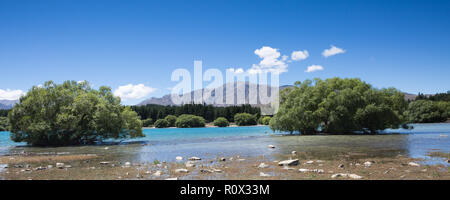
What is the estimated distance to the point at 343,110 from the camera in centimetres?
6028

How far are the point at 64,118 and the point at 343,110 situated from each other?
1992 inches

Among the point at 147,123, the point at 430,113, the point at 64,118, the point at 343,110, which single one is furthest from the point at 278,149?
the point at 147,123

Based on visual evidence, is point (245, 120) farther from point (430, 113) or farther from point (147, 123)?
point (430, 113)

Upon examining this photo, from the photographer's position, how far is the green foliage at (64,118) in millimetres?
43781

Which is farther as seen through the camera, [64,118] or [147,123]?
[147,123]

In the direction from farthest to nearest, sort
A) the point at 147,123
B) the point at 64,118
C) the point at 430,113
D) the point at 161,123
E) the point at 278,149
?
the point at 147,123 → the point at 161,123 → the point at 430,113 → the point at 64,118 → the point at 278,149

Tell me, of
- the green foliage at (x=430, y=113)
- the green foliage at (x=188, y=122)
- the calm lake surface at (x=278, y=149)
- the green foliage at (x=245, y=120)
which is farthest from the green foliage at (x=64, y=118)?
the green foliage at (x=430, y=113)

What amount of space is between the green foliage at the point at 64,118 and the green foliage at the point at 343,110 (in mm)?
33364

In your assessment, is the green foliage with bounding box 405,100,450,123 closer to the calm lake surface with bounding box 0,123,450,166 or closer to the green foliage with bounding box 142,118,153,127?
the calm lake surface with bounding box 0,123,450,166
